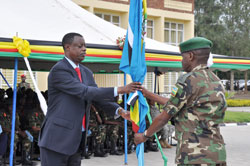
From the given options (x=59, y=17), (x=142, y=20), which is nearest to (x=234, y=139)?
(x=59, y=17)

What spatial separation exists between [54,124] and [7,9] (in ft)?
16.9

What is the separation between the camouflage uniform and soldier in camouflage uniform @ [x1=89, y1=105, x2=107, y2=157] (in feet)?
19.5

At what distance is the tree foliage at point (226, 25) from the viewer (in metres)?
42.4

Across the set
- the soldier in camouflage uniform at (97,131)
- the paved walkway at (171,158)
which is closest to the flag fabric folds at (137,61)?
the paved walkway at (171,158)

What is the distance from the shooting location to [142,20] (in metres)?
4.11

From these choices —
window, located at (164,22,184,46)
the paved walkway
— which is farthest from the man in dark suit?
window, located at (164,22,184,46)

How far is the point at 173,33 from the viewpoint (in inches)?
1085

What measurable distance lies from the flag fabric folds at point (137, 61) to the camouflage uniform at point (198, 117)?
851mm

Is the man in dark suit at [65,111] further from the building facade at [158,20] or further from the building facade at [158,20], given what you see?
the building facade at [158,20]

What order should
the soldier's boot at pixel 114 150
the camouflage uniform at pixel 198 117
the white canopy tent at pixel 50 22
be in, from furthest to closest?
the soldier's boot at pixel 114 150 → the white canopy tent at pixel 50 22 → the camouflage uniform at pixel 198 117

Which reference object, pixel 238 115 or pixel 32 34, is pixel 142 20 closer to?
pixel 32 34

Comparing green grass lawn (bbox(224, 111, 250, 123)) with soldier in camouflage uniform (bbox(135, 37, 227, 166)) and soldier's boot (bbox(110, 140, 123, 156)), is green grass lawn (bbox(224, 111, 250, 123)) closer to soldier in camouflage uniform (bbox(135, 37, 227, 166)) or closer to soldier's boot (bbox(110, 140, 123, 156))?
soldier's boot (bbox(110, 140, 123, 156))

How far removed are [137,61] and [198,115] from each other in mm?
1184

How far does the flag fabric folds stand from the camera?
154 inches
